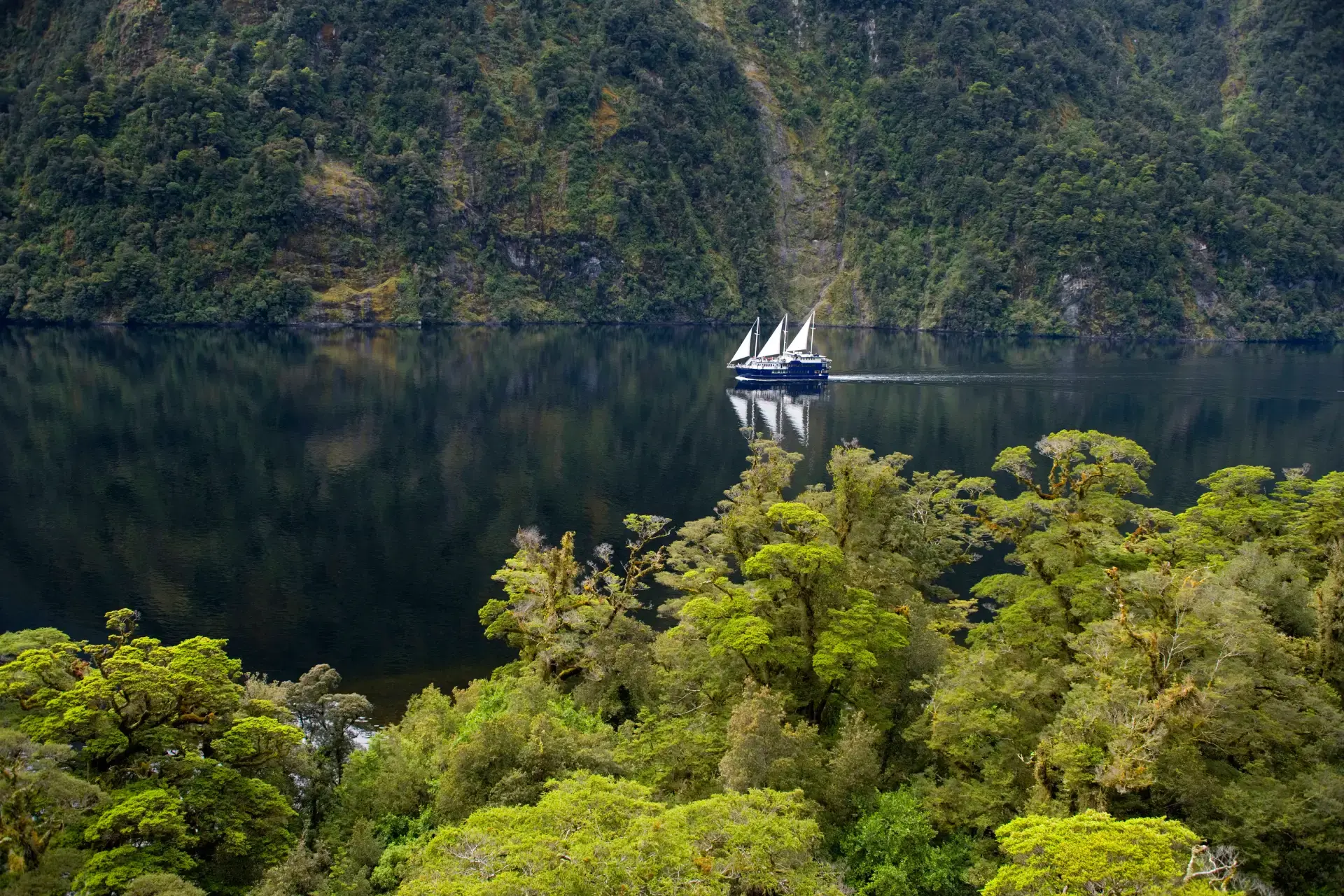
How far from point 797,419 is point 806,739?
6726 centimetres

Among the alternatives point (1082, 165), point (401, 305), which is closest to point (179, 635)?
point (401, 305)

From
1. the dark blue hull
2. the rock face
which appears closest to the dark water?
the dark blue hull

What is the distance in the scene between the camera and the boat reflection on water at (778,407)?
269ft

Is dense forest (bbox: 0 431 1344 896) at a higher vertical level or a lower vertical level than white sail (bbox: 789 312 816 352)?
lower

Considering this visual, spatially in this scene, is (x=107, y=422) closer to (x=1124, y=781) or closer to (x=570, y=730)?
(x=570, y=730)

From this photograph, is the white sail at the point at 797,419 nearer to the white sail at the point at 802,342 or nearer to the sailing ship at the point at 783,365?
the sailing ship at the point at 783,365

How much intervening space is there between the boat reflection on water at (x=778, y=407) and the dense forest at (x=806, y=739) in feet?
146

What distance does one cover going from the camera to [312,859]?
64.2 ft

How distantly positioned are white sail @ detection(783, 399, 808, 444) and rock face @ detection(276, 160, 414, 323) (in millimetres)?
90283

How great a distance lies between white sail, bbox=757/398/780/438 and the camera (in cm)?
8212

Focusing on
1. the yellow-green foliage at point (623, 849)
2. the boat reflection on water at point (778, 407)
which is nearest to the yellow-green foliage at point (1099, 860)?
the yellow-green foliage at point (623, 849)

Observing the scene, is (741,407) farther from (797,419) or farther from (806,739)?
(806,739)

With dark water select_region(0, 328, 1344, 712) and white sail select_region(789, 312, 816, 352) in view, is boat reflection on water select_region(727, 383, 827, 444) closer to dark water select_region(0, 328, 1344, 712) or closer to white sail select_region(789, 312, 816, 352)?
dark water select_region(0, 328, 1344, 712)

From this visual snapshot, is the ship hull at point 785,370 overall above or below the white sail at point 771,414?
above
